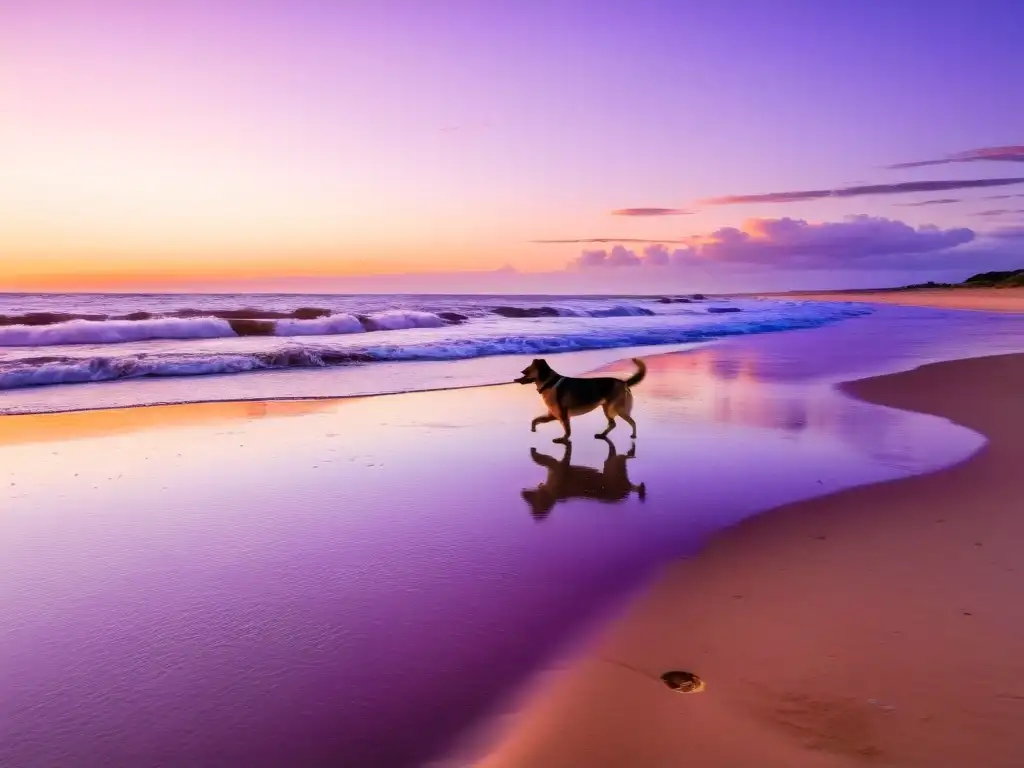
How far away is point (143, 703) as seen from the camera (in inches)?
95.9

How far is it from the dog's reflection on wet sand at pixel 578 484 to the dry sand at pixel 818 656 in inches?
45.6

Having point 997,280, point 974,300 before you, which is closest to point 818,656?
point 974,300

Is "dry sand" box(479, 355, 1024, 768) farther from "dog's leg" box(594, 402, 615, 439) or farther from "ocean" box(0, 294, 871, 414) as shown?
"ocean" box(0, 294, 871, 414)

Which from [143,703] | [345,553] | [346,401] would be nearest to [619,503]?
[345,553]

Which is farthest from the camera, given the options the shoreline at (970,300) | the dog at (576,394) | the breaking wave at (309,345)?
the shoreline at (970,300)

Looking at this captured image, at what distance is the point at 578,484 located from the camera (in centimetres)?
548

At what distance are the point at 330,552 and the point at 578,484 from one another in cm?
232

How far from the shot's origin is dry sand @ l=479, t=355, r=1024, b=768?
217 centimetres

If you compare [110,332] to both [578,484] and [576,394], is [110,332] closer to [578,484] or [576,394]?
[576,394]

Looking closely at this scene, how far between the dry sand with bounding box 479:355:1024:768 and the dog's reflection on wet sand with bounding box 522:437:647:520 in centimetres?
116

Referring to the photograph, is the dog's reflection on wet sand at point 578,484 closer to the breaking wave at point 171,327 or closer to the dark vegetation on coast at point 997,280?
the breaking wave at point 171,327

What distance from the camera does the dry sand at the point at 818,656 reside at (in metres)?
2.17

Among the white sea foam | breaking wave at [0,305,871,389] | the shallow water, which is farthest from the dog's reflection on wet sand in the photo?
the white sea foam

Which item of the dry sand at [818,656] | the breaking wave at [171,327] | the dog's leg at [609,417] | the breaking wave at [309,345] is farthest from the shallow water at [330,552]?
the breaking wave at [171,327]
